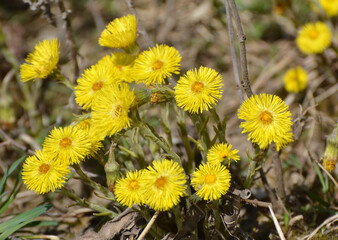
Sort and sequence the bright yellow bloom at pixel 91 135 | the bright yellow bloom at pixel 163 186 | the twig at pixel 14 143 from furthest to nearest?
the twig at pixel 14 143 → the bright yellow bloom at pixel 91 135 → the bright yellow bloom at pixel 163 186

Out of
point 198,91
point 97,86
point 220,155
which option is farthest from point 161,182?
point 97,86

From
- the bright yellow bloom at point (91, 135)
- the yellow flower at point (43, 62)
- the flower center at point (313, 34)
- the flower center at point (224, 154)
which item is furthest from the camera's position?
the flower center at point (313, 34)

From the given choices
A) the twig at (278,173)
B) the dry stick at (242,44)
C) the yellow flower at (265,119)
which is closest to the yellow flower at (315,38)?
the twig at (278,173)

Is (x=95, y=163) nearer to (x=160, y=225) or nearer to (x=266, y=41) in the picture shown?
(x=160, y=225)

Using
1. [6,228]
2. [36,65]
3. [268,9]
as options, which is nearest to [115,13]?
[268,9]

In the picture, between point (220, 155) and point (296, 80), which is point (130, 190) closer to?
point (220, 155)

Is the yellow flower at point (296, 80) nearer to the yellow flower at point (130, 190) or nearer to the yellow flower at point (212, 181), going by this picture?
the yellow flower at point (212, 181)
